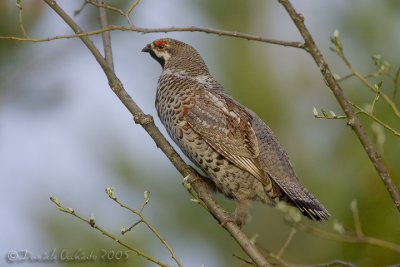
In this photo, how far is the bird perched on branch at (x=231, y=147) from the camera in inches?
211

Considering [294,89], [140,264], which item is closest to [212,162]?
[140,264]

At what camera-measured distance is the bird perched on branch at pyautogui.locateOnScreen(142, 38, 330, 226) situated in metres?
5.35

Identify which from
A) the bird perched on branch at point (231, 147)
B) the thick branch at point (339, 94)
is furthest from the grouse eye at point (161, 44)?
the thick branch at point (339, 94)

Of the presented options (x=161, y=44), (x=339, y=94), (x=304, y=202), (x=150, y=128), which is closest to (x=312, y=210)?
(x=304, y=202)

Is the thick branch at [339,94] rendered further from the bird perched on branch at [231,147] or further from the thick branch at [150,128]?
the bird perched on branch at [231,147]

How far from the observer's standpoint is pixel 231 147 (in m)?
5.40

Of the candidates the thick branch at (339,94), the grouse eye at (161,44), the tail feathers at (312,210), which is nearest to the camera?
the thick branch at (339,94)

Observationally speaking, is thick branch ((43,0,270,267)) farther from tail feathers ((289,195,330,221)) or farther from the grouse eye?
the grouse eye

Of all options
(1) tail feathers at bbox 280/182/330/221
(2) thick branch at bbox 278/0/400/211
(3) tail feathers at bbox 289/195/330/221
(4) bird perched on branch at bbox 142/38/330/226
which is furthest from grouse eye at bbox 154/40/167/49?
(2) thick branch at bbox 278/0/400/211

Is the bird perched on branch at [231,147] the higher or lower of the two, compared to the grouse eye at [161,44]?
lower

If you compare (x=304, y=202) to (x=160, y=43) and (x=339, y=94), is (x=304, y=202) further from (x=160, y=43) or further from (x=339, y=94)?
(x=160, y=43)

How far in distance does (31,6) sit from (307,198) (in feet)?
13.8

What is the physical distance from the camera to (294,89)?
10234mm

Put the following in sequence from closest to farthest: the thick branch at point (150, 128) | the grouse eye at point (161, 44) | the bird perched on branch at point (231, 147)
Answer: the thick branch at point (150, 128) → the bird perched on branch at point (231, 147) → the grouse eye at point (161, 44)
